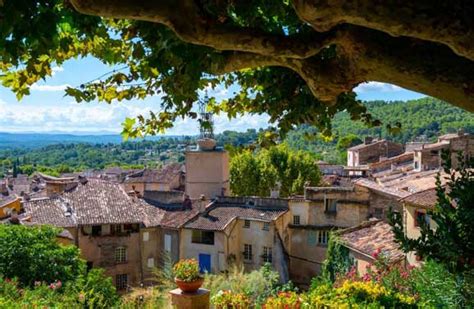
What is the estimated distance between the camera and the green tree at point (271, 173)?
42.8m

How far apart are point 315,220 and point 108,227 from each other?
39.8ft

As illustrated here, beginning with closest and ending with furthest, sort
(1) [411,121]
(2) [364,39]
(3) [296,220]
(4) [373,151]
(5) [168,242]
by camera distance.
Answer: (2) [364,39]
(3) [296,220]
(5) [168,242]
(4) [373,151]
(1) [411,121]

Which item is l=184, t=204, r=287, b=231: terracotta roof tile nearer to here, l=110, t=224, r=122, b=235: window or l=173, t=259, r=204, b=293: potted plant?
l=110, t=224, r=122, b=235: window

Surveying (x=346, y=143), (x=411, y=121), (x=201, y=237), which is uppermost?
(x=411, y=121)

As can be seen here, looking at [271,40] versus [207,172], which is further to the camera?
[207,172]

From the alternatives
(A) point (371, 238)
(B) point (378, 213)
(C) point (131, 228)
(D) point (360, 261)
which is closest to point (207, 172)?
(C) point (131, 228)

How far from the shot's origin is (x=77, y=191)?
3244 cm

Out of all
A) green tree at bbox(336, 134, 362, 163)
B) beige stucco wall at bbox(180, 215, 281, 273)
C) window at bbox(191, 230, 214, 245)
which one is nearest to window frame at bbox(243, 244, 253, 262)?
beige stucco wall at bbox(180, 215, 281, 273)

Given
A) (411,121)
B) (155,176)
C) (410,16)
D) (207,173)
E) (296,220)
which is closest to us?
(410,16)

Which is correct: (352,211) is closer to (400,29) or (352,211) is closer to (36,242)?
(36,242)

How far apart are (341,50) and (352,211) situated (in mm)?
27102

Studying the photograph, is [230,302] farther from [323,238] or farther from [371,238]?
[323,238]

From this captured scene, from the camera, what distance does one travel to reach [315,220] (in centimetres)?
3067

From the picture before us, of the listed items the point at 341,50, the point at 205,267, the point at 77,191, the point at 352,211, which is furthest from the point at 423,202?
the point at 77,191
